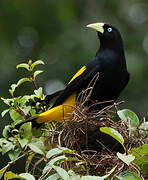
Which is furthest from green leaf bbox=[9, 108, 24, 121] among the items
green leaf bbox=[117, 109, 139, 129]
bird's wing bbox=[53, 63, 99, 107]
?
bird's wing bbox=[53, 63, 99, 107]

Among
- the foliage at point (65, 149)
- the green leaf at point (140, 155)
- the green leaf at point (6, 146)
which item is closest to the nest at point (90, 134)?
the foliage at point (65, 149)

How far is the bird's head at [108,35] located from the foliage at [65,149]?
4.08 ft

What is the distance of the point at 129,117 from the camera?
15.1 feet

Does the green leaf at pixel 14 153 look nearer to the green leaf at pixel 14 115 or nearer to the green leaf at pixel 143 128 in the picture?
the green leaf at pixel 14 115

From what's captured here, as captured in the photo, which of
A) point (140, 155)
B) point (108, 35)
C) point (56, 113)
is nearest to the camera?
point (140, 155)

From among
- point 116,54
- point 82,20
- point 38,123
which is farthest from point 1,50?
point 38,123

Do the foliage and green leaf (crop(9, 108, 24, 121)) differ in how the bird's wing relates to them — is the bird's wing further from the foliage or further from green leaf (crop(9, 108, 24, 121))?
green leaf (crop(9, 108, 24, 121))

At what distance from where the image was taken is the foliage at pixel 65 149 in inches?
153

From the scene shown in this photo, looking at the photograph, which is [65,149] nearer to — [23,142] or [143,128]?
[23,142]

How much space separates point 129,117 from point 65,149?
A: 899 millimetres

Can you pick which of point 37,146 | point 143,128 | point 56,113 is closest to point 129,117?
point 143,128

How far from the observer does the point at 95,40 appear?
1222 cm

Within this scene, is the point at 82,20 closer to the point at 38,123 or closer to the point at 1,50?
the point at 1,50

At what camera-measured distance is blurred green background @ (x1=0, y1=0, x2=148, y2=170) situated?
11.1m
